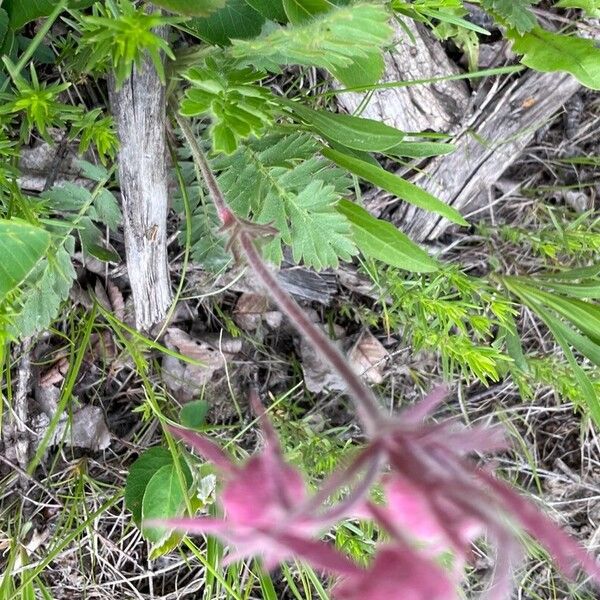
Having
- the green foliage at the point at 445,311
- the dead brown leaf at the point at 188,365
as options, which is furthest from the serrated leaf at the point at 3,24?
the green foliage at the point at 445,311

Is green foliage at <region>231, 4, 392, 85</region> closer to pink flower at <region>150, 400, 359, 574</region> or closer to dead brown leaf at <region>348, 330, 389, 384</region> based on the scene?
pink flower at <region>150, 400, 359, 574</region>

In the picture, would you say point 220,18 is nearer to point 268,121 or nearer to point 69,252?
point 268,121

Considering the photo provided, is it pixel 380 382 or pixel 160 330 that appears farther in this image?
pixel 380 382

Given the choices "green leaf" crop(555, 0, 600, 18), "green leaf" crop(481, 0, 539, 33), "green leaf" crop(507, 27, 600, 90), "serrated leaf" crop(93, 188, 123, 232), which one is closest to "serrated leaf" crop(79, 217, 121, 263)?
"serrated leaf" crop(93, 188, 123, 232)

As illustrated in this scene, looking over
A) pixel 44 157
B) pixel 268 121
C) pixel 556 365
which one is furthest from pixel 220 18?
pixel 556 365

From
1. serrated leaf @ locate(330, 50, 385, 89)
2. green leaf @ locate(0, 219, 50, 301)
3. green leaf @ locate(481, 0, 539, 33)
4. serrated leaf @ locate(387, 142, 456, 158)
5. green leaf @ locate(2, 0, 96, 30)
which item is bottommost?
green leaf @ locate(0, 219, 50, 301)

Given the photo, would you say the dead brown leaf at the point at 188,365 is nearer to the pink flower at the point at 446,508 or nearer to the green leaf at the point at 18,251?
the green leaf at the point at 18,251
